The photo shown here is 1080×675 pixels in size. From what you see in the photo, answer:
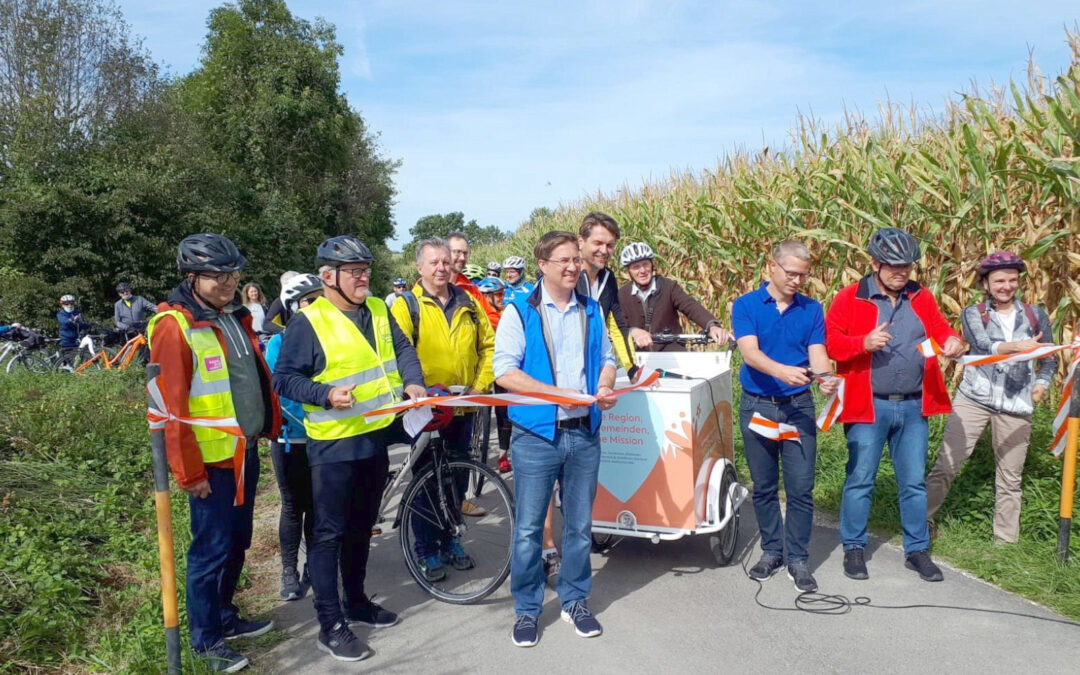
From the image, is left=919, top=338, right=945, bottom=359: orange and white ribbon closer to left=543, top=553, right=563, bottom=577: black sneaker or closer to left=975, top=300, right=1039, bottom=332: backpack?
left=975, top=300, right=1039, bottom=332: backpack

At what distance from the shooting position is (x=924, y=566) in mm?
5094

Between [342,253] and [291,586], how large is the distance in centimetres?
222

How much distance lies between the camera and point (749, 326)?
5.04m

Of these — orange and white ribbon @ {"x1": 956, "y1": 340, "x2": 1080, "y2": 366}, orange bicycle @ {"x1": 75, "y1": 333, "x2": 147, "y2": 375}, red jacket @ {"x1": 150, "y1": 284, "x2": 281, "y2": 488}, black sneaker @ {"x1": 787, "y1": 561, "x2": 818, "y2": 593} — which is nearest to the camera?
red jacket @ {"x1": 150, "y1": 284, "x2": 281, "y2": 488}

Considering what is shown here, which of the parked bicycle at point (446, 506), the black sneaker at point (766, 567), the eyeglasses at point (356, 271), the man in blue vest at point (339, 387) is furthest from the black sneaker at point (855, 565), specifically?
the eyeglasses at point (356, 271)

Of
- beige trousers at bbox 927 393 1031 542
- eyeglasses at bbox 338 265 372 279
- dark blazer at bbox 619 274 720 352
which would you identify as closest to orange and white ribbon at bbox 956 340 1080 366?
beige trousers at bbox 927 393 1031 542

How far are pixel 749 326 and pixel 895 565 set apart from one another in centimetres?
187

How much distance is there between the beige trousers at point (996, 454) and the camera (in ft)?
17.9

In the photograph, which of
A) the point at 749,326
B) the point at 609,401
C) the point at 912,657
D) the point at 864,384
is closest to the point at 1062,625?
the point at 912,657

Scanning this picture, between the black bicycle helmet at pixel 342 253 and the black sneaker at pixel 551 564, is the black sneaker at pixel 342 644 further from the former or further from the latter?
the black bicycle helmet at pixel 342 253

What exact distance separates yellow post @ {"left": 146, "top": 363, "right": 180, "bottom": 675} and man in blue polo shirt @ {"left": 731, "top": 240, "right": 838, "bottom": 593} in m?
3.16

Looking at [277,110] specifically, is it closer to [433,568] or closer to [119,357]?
[119,357]

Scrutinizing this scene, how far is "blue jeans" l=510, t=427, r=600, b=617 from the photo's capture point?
433 centimetres

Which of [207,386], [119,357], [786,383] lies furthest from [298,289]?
[119,357]
